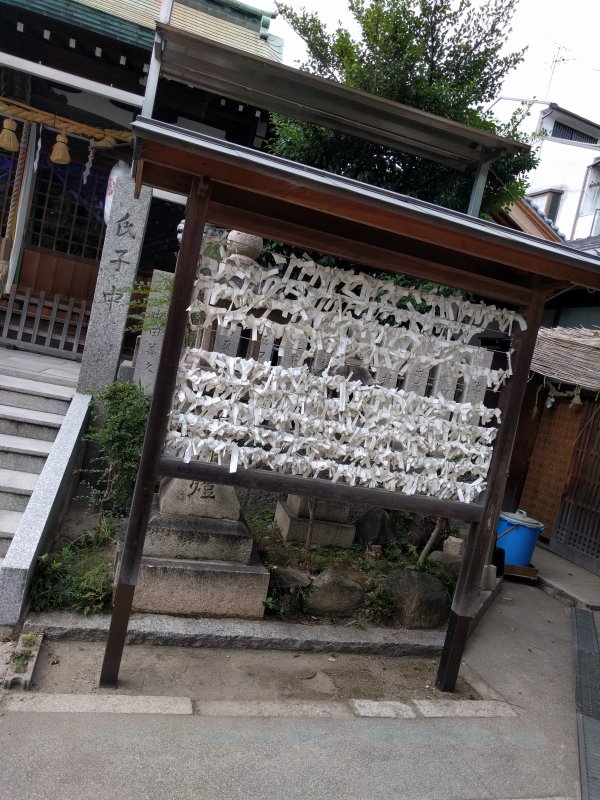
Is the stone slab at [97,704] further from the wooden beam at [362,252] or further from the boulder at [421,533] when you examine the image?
the boulder at [421,533]

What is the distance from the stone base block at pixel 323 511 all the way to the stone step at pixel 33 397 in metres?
3.11

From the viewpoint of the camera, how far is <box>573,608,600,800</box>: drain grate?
422cm

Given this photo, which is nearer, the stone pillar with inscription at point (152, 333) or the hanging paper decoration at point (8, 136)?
the stone pillar with inscription at point (152, 333)

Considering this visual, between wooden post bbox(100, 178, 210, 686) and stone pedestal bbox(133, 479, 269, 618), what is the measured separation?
93cm

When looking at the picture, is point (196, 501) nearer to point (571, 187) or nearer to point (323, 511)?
point (323, 511)

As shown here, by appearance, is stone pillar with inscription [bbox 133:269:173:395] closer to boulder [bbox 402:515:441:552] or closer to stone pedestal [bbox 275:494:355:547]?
stone pedestal [bbox 275:494:355:547]

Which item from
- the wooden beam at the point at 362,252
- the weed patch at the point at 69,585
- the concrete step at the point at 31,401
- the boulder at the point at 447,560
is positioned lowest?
the weed patch at the point at 69,585

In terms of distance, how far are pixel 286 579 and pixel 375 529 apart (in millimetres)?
2028

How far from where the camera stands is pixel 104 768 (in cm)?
349

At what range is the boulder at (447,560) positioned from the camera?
7230 mm

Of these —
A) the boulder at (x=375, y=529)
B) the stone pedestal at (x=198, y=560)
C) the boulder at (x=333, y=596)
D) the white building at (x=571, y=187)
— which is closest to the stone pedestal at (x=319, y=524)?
the boulder at (x=375, y=529)

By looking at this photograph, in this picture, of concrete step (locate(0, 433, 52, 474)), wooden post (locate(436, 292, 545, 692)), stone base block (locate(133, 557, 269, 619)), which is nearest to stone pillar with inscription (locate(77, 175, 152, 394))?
concrete step (locate(0, 433, 52, 474))

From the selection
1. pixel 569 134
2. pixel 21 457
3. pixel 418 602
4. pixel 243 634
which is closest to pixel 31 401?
pixel 21 457

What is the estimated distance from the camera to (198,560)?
5.51 meters
